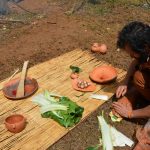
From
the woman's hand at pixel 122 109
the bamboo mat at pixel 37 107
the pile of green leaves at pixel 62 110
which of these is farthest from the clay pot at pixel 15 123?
the woman's hand at pixel 122 109

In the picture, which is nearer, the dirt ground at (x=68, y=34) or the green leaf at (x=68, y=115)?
the green leaf at (x=68, y=115)

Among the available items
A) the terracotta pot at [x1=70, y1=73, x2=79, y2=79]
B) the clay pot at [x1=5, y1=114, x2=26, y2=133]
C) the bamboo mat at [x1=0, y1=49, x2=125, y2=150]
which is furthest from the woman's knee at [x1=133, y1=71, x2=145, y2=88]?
the clay pot at [x1=5, y1=114, x2=26, y2=133]

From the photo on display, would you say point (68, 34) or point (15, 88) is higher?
point (68, 34)

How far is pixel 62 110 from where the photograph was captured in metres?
4.55

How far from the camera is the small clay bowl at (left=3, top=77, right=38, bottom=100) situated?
4.97 meters

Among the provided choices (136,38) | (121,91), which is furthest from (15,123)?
(136,38)

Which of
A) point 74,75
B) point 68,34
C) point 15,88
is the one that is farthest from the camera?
point 68,34

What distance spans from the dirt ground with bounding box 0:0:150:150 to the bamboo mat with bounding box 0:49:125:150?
0.18 metres

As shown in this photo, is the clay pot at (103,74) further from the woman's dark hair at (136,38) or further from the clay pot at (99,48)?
the woman's dark hair at (136,38)

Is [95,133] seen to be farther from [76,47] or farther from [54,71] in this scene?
[76,47]

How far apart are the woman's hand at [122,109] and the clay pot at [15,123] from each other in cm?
139

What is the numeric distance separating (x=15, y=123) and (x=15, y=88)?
1.03 meters

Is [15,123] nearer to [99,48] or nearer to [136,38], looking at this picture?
[136,38]

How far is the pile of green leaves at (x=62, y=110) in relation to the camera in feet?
14.6
